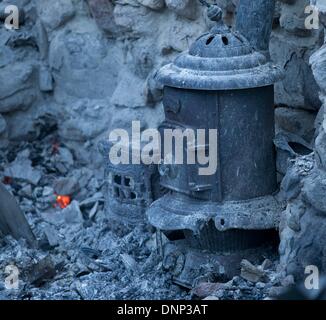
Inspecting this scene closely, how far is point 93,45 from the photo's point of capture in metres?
5.33

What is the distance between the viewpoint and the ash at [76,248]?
3.96m

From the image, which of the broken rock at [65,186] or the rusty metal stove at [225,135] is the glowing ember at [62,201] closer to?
the broken rock at [65,186]

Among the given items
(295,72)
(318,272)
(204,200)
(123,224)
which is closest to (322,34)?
(295,72)

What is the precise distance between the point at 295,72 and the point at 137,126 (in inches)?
46.6

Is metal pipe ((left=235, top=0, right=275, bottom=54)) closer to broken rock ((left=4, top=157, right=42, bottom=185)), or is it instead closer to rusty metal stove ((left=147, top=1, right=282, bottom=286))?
rusty metal stove ((left=147, top=1, right=282, bottom=286))

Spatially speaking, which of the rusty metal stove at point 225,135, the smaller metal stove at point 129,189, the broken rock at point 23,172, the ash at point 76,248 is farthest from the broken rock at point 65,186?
the rusty metal stove at point 225,135

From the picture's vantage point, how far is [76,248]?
4.62 meters

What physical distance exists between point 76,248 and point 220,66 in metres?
1.39

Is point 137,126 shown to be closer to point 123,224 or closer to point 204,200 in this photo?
point 123,224

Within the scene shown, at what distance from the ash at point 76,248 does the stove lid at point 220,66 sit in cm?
79

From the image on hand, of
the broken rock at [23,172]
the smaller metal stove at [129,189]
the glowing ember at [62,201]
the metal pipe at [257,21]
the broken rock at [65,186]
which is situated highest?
the metal pipe at [257,21]

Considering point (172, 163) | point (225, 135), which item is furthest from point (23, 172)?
point (225, 135)

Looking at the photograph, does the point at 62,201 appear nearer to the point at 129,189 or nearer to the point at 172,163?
the point at 129,189

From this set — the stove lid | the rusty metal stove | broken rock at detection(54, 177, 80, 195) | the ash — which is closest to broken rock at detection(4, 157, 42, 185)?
the ash
